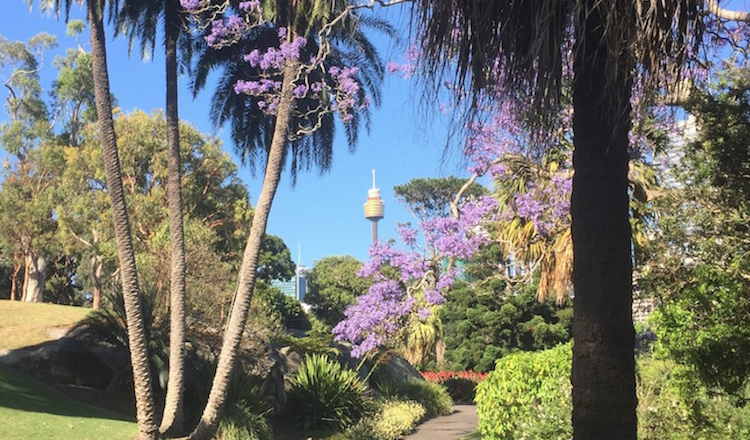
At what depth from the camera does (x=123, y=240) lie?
35.3ft

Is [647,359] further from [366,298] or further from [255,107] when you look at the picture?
[255,107]

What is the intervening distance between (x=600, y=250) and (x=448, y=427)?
13781 millimetres

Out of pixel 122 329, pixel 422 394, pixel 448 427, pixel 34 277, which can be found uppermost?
pixel 34 277

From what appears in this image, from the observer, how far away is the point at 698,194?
7.97 meters

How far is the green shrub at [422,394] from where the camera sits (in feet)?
60.5

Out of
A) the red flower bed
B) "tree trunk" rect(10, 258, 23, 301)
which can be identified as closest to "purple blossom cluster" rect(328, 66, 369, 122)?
the red flower bed

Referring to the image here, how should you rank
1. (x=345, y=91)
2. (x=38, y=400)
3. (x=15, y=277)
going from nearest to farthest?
(x=38, y=400) → (x=345, y=91) → (x=15, y=277)

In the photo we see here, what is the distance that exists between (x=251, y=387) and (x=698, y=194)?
378 inches

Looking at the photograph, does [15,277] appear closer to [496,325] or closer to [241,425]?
[496,325]

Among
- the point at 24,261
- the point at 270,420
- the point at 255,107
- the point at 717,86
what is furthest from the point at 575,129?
the point at 24,261

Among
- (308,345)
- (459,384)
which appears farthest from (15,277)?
(308,345)

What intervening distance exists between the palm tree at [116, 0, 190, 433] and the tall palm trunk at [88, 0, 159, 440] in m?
0.49

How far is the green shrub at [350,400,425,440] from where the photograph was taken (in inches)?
533

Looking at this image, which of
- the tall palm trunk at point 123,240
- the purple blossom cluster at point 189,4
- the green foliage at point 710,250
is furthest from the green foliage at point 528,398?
the purple blossom cluster at point 189,4
